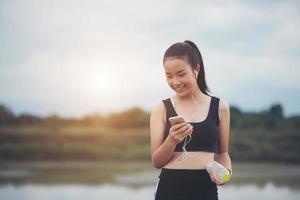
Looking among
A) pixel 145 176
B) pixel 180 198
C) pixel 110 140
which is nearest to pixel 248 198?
pixel 145 176

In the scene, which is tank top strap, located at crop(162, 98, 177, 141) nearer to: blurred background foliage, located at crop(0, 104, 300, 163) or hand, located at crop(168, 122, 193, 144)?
hand, located at crop(168, 122, 193, 144)

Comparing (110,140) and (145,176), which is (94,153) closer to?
(110,140)

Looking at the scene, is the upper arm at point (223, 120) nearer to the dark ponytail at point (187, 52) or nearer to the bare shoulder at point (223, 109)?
the bare shoulder at point (223, 109)

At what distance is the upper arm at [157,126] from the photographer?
3.62 ft

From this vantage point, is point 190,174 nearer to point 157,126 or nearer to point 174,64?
point 157,126

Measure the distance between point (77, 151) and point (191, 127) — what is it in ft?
9.92

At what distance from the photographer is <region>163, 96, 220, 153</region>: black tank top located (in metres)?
1.08

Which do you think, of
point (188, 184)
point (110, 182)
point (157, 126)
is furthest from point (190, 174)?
point (110, 182)

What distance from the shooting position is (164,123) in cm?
112

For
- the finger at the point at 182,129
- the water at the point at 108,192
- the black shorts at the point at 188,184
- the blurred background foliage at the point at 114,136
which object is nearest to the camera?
the finger at the point at 182,129

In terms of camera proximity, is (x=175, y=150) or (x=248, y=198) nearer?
(x=175, y=150)

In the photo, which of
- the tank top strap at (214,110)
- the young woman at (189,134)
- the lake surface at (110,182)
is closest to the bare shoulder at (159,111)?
the young woman at (189,134)

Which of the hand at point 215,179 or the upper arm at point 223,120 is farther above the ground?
the upper arm at point 223,120

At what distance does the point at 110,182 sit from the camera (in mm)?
3861
